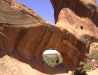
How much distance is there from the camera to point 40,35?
18375mm

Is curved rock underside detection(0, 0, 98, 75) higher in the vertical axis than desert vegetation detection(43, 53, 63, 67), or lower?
higher

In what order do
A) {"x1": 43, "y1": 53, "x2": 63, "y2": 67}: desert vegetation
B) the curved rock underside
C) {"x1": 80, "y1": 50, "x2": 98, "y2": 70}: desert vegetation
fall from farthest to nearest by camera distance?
1. {"x1": 43, "y1": 53, "x2": 63, "y2": 67}: desert vegetation
2. {"x1": 80, "y1": 50, "x2": 98, "y2": 70}: desert vegetation
3. the curved rock underside

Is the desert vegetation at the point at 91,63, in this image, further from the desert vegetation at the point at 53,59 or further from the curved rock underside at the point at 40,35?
the desert vegetation at the point at 53,59

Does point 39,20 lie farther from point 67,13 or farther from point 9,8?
point 67,13

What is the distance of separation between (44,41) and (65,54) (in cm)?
548

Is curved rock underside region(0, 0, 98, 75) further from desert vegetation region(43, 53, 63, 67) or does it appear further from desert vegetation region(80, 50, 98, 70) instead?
desert vegetation region(43, 53, 63, 67)

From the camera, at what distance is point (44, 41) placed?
19.5m

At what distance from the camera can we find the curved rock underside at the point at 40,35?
587 inches

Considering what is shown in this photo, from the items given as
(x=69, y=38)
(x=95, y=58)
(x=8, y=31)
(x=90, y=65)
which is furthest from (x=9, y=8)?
(x=95, y=58)

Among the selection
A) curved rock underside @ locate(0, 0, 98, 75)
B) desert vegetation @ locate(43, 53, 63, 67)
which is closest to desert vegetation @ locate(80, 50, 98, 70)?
curved rock underside @ locate(0, 0, 98, 75)

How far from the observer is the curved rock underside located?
48.9ft

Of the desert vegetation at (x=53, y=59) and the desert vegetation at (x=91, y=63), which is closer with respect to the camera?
the desert vegetation at (x=91, y=63)

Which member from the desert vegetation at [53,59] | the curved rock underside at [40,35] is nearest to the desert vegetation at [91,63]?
the curved rock underside at [40,35]

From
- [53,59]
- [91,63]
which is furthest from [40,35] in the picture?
[53,59]
